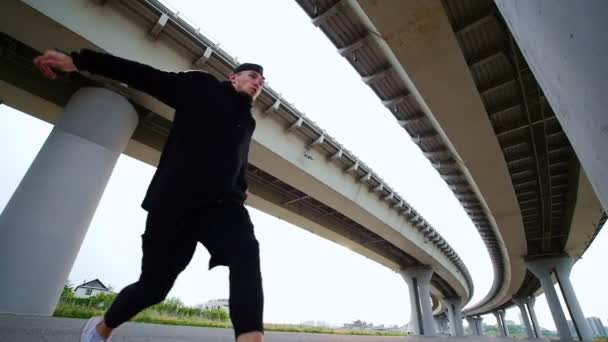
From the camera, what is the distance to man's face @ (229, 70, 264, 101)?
2154 mm

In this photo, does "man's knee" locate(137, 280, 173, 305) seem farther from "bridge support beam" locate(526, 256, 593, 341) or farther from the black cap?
"bridge support beam" locate(526, 256, 593, 341)

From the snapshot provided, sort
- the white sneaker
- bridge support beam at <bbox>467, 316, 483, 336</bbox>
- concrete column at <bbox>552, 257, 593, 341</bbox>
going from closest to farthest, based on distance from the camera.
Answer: the white sneaker < concrete column at <bbox>552, 257, 593, 341</bbox> < bridge support beam at <bbox>467, 316, 483, 336</bbox>

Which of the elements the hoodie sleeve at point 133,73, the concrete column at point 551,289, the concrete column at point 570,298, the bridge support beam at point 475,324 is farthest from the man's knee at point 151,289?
the bridge support beam at point 475,324

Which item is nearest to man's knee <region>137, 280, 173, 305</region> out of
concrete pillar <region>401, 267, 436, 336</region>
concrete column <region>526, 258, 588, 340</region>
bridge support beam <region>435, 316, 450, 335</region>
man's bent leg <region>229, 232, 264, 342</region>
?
man's bent leg <region>229, 232, 264, 342</region>

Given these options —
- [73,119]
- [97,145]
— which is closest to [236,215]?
[97,145]

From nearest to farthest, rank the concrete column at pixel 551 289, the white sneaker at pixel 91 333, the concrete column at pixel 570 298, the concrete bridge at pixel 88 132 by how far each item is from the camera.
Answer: the white sneaker at pixel 91 333, the concrete bridge at pixel 88 132, the concrete column at pixel 570 298, the concrete column at pixel 551 289

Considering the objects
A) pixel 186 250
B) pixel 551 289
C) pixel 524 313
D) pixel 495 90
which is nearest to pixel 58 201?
pixel 186 250

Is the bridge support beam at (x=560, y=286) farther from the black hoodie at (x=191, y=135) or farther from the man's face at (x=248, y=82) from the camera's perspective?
the black hoodie at (x=191, y=135)

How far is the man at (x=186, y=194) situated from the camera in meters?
1.63

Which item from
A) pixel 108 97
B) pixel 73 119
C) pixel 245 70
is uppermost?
pixel 108 97

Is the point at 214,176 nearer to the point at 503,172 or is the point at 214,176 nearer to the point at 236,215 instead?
the point at 236,215

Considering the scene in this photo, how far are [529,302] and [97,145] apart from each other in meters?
69.5

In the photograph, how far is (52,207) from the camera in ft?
18.9

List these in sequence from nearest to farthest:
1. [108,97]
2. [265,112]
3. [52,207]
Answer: [52,207] < [108,97] < [265,112]
